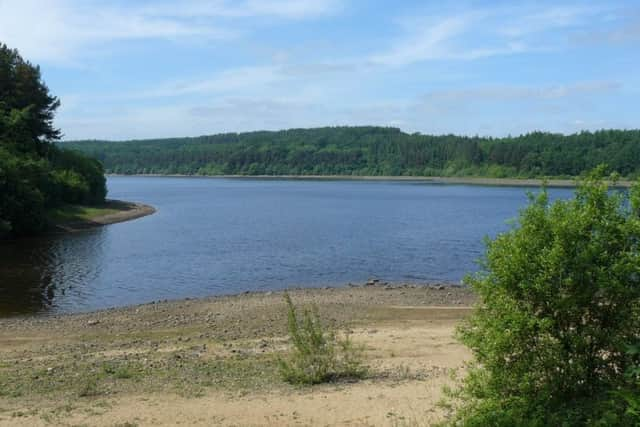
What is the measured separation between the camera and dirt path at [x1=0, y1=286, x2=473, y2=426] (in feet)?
34.6

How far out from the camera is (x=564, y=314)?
673cm

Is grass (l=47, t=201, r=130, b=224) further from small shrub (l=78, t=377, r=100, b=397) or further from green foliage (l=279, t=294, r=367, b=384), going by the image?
green foliage (l=279, t=294, r=367, b=384)

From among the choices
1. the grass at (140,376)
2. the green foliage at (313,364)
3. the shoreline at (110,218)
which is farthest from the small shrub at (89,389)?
the shoreline at (110,218)

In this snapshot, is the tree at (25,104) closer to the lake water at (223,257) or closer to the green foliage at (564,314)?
the lake water at (223,257)

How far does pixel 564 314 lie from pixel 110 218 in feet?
222

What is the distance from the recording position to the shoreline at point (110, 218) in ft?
193

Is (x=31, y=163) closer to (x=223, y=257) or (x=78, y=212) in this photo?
(x=78, y=212)

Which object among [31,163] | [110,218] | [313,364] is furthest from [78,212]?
[313,364]

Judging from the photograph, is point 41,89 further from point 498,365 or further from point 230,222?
point 498,365

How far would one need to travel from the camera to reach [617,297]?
665 centimetres

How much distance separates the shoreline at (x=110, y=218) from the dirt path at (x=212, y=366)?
36.0m

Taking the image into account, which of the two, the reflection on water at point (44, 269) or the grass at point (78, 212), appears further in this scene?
the grass at point (78, 212)

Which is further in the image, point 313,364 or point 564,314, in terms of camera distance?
point 313,364

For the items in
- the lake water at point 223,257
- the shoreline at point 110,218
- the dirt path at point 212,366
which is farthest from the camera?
the shoreline at point 110,218
